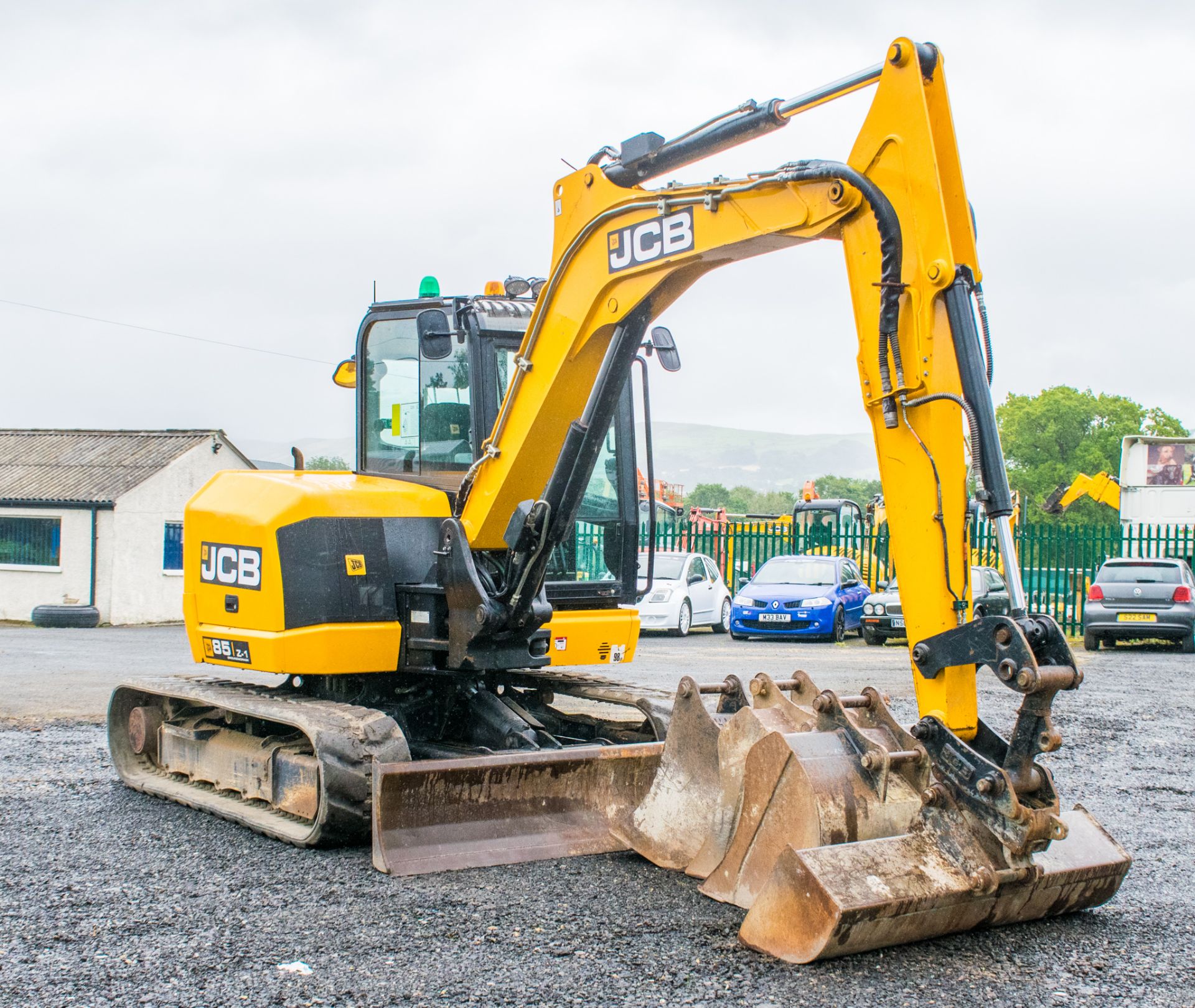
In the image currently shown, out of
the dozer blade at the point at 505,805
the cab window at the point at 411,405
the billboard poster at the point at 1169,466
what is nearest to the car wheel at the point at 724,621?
the cab window at the point at 411,405

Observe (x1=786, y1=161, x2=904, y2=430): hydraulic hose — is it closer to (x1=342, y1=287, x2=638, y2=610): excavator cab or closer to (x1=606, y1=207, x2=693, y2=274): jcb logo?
(x1=606, y1=207, x2=693, y2=274): jcb logo

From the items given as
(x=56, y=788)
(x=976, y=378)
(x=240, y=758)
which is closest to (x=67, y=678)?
(x=56, y=788)

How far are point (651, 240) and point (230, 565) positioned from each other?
3.17 m

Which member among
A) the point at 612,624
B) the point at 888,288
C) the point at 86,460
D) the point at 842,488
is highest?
the point at 842,488

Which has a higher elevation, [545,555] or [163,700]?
[545,555]

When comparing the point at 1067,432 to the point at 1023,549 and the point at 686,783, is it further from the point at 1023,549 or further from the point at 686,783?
the point at 686,783

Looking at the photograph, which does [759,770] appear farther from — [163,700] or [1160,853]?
[163,700]

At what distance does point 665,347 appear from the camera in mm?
7004

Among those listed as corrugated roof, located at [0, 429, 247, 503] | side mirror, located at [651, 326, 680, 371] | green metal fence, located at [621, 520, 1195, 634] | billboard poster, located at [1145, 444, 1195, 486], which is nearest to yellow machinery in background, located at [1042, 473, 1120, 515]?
billboard poster, located at [1145, 444, 1195, 486]

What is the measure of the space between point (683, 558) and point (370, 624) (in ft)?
55.8

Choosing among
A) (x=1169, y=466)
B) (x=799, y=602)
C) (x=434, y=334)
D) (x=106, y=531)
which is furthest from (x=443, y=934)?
(x=1169, y=466)

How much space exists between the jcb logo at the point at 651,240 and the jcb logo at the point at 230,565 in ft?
8.56

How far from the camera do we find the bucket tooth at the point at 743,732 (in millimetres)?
5285

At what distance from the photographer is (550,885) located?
18.6 ft
